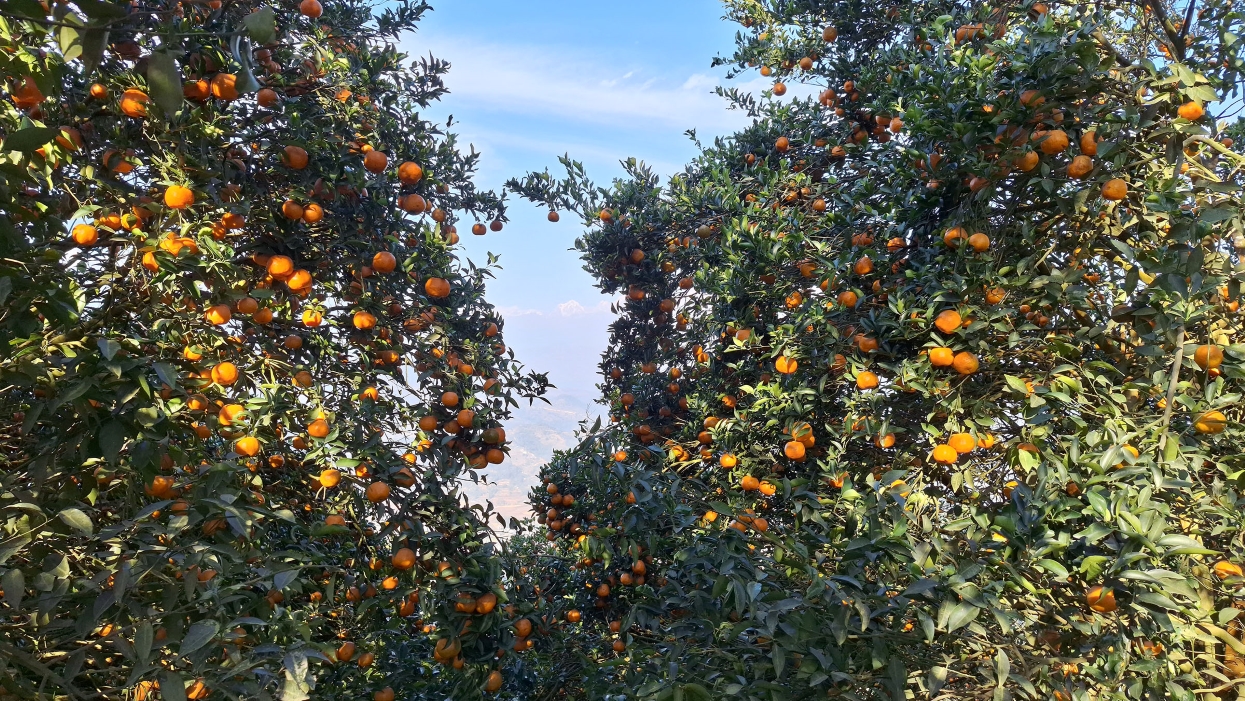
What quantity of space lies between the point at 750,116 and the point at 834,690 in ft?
15.4

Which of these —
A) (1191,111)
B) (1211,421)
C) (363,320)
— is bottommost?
(1211,421)

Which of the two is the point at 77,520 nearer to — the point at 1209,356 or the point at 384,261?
the point at 384,261

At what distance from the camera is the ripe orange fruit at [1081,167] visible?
90.7 inches

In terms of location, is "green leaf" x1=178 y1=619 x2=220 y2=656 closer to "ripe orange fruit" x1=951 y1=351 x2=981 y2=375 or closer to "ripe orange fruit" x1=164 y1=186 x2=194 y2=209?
"ripe orange fruit" x1=164 y1=186 x2=194 y2=209

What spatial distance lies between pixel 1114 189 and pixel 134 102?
3302mm

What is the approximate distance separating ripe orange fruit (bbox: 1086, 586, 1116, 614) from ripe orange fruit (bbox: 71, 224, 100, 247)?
3.31 m

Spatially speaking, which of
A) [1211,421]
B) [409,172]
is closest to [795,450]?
[1211,421]

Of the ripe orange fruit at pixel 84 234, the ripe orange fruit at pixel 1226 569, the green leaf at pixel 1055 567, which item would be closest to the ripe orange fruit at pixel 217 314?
the ripe orange fruit at pixel 84 234

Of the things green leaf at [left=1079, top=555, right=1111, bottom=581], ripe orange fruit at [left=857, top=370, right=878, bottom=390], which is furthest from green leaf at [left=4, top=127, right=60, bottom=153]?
ripe orange fruit at [left=857, top=370, right=878, bottom=390]

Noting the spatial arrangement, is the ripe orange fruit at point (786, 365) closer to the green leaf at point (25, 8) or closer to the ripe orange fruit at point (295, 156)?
the ripe orange fruit at point (295, 156)

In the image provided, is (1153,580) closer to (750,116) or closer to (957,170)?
(957,170)

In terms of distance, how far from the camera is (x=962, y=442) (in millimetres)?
2354

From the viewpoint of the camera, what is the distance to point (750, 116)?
5609 mm

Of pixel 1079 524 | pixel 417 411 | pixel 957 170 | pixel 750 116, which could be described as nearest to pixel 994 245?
pixel 957 170
